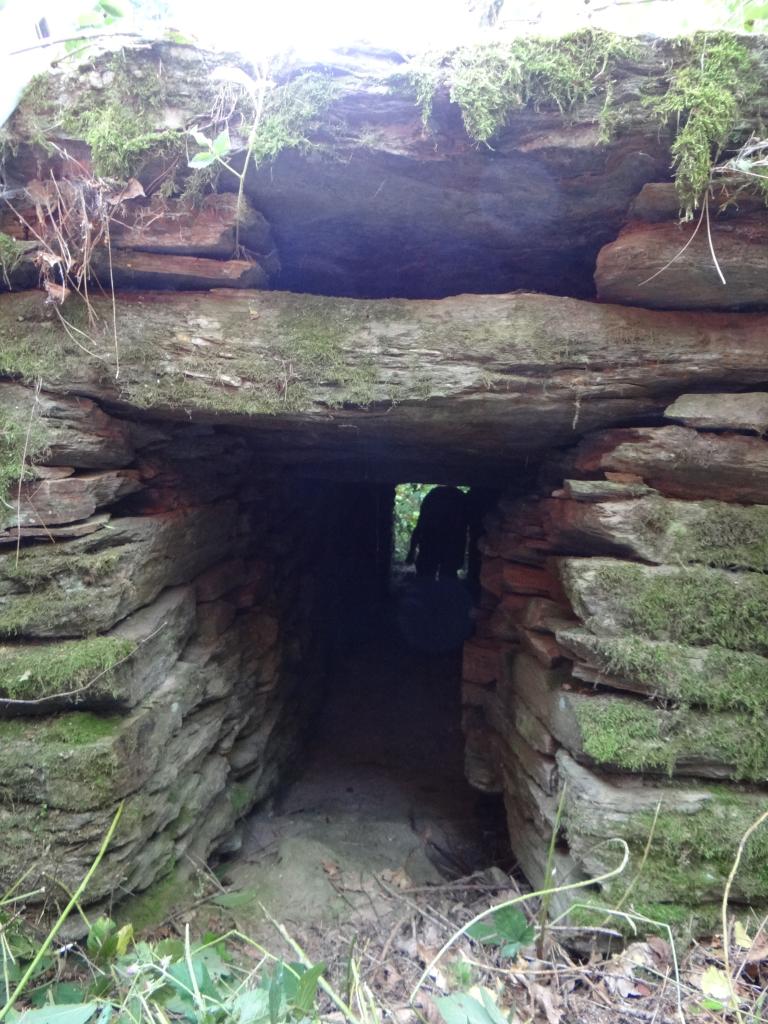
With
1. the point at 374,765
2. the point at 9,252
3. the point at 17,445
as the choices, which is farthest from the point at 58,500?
the point at 374,765

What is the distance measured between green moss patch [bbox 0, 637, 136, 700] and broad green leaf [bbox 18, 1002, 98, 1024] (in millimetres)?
934

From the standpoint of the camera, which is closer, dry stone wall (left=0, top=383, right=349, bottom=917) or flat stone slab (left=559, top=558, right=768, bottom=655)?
dry stone wall (left=0, top=383, right=349, bottom=917)

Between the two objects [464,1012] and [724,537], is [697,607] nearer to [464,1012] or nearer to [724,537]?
[724,537]

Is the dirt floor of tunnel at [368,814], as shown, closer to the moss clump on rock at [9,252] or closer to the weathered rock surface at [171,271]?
the weathered rock surface at [171,271]

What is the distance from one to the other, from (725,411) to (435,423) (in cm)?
113

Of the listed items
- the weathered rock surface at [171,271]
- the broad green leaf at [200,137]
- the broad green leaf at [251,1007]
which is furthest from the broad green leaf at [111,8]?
the broad green leaf at [251,1007]

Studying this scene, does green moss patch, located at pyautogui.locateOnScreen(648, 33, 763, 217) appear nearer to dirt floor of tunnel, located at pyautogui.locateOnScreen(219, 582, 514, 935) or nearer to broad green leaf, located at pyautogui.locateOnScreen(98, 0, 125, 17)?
broad green leaf, located at pyautogui.locateOnScreen(98, 0, 125, 17)

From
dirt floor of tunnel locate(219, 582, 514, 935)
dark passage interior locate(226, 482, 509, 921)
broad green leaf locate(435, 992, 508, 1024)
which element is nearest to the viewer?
broad green leaf locate(435, 992, 508, 1024)

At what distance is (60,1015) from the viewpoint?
5.35ft

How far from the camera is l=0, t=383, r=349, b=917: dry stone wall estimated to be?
2227mm

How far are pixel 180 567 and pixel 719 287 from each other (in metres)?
2.55

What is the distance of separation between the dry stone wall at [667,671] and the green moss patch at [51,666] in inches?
69.8

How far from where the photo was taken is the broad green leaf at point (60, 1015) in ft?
5.28

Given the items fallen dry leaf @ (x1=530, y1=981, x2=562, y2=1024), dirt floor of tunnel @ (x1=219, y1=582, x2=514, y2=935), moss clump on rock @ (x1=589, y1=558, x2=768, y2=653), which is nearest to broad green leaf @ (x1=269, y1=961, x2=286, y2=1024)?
fallen dry leaf @ (x1=530, y1=981, x2=562, y2=1024)
